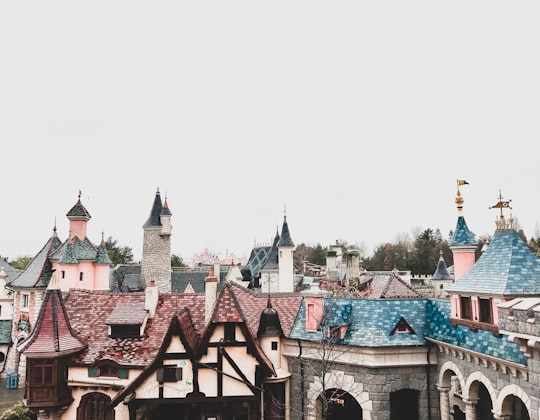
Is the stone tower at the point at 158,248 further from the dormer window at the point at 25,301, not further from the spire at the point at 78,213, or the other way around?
the dormer window at the point at 25,301

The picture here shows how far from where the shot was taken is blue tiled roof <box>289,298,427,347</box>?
15305 millimetres

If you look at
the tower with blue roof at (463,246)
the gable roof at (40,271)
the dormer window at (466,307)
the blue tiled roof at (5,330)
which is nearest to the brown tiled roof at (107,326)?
the gable roof at (40,271)

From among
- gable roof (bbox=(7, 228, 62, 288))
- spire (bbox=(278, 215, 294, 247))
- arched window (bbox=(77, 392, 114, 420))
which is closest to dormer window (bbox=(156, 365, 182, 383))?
arched window (bbox=(77, 392, 114, 420))

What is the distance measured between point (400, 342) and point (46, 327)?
13.9 m

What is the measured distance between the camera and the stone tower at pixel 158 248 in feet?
133

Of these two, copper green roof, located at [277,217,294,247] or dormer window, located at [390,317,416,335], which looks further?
copper green roof, located at [277,217,294,247]

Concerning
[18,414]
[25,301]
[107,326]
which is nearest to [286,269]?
[107,326]

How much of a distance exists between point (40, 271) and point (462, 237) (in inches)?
1023

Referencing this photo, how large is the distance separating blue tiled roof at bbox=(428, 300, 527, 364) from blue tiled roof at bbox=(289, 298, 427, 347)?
18.3 inches

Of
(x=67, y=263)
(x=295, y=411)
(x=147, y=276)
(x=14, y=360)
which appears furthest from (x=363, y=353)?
(x=147, y=276)

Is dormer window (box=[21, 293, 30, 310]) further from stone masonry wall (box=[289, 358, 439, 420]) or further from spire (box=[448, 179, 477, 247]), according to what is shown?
spire (box=[448, 179, 477, 247])

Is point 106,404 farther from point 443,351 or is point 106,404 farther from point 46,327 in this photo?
point 443,351

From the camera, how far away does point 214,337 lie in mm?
16812

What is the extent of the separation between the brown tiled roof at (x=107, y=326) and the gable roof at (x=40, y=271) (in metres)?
9.87
